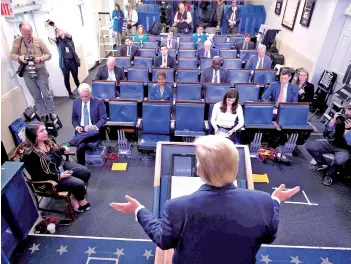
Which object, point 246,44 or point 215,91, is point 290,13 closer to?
point 246,44

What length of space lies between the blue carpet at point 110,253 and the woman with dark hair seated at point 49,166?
511 mm

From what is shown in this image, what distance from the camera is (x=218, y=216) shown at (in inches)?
40.1

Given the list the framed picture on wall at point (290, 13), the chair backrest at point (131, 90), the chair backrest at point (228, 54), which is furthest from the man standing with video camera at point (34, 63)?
the framed picture on wall at point (290, 13)

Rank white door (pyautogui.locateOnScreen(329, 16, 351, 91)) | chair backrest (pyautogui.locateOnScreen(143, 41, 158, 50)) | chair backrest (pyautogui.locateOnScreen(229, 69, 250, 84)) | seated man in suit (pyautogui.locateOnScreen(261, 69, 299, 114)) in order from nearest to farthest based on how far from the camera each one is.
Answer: seated man in suit (pyautogui.locateOnScreen(261, 69, 299, 114)), chair backrest (pyautogui.locateOnScreen(229, 69, 250, 84)), white door (pyautogui.locateOnScreen(329, 16, 351, 91)), chair backrest (pyautogui.locateOnScreen(143, 41, 158, 50))

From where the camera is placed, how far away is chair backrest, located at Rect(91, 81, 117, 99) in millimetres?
4762

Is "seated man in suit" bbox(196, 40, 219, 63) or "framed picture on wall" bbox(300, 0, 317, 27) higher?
"framed picture on wall" bbox(300, 0, 317, 27)

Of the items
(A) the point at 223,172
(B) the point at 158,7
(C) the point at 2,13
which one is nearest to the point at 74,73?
(C) the point at 2,13

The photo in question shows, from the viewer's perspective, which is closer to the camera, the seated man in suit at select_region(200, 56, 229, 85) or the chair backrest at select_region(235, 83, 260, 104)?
the chair backrest at select_region(235, 83, 260, 104)

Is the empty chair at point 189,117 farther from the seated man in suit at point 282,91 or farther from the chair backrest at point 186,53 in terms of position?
the chair backrest at point 186,53

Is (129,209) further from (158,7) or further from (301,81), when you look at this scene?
(158,7)

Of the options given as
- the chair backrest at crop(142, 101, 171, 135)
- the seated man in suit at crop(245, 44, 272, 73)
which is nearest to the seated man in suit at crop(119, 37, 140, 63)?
the seated man in suit at crop(245, 44, 272, 73)

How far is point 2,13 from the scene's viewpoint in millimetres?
4113

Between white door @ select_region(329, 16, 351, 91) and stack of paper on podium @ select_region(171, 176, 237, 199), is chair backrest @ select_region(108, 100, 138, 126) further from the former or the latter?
white door @ select_region(329, 16, 351, 91)

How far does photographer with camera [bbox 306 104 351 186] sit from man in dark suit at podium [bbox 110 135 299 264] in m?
3.23
